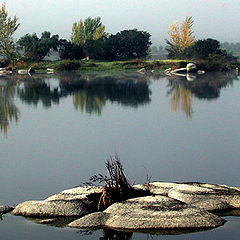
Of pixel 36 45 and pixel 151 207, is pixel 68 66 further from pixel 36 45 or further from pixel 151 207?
pixel 151 207

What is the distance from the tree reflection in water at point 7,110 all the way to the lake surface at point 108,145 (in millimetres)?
42

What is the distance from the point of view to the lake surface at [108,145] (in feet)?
34.8

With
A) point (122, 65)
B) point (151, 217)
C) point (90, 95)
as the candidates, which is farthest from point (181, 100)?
point (122, 65)

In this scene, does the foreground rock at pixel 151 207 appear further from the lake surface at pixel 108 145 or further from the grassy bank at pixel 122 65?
the grassy bank at pixel 122 65

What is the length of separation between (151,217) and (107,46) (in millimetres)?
64515

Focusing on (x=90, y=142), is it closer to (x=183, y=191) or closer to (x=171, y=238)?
(x=183, y=191)

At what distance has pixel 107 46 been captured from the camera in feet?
236

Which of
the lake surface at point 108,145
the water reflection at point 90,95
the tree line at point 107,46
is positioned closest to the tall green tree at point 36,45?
the tree line at point 107,46

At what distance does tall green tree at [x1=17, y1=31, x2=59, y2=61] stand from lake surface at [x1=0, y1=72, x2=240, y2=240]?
43520 millimetres

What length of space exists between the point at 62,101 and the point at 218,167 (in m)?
18.9

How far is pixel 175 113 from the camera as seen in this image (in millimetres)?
24000

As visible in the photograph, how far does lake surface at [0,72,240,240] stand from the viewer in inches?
418

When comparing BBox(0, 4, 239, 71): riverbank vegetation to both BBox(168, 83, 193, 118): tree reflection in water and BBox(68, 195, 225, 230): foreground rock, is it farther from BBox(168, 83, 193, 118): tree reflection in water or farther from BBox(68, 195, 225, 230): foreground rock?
BBox(68, 195, 225, 230): foreground rock

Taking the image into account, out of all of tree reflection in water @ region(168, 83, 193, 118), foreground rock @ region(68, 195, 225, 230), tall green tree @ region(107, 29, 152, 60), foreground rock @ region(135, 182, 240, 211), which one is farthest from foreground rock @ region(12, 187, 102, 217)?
tall green tree @ region(107, 29, 152, 60)
